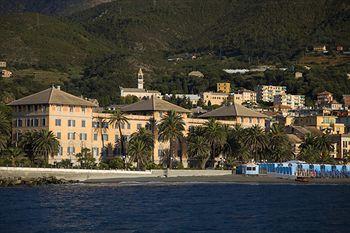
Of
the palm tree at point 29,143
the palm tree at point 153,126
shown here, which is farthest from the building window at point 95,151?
the palm tree at point 29,143

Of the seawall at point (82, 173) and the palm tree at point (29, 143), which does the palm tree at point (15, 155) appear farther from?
the seawall at point (82, 173)

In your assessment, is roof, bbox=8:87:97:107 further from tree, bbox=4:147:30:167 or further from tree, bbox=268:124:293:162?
tree, bbox=268:124:293:162

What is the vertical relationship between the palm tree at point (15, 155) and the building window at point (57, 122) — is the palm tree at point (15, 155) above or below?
below

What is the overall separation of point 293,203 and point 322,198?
7837 mm

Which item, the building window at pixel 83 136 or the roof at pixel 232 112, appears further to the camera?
the roof at pixel 232 112

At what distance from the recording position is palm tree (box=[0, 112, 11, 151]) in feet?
447

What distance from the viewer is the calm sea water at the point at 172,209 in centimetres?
7694

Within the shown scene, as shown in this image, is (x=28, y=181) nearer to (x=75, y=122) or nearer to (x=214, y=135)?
(x=75, y=122)

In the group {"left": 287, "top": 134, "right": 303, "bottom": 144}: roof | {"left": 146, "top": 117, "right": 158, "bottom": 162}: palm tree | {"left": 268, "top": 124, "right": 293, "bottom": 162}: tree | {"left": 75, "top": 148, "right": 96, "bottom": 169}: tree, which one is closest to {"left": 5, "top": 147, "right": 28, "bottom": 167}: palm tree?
{"left": 75, "top": 148, "right": 96, "bottom": 169}: tree

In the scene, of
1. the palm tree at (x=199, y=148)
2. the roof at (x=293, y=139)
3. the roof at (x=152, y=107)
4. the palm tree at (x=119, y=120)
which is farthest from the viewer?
the roof at (x=293, y=139)

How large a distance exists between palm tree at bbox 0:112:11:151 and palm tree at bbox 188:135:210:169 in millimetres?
26113

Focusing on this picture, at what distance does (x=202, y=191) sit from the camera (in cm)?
11494

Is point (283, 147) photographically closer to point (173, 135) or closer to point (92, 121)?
point (173, 135)

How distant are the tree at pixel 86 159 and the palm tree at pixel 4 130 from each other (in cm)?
983
